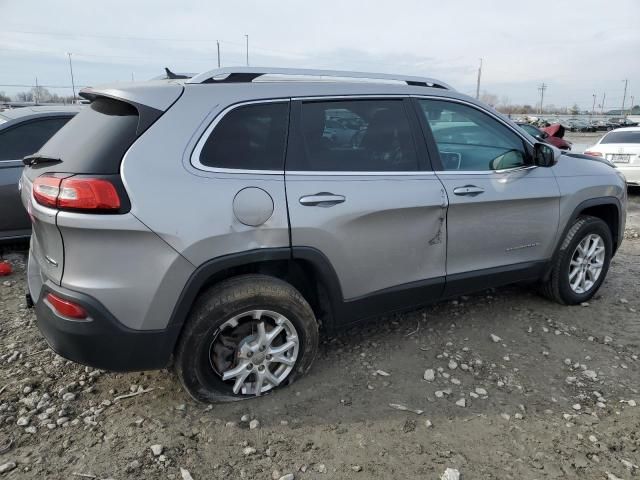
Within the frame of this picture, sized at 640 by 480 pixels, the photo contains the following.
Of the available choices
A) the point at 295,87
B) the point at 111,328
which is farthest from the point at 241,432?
the point at 295,87

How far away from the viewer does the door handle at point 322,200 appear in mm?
2625

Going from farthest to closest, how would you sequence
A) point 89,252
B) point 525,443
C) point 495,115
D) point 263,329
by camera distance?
point 495,115 < point 263,329 < point 525,443 < point 89,252

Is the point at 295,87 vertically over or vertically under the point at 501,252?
over

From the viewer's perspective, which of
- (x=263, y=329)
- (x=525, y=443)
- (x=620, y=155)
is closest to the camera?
(x=525, y=443)

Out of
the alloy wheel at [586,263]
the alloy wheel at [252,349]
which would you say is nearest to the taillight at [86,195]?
the alloy wheel at [252,349]

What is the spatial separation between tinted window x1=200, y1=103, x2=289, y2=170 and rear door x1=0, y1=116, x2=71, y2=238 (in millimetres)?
3363

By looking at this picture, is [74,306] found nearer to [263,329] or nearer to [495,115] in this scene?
[263,329]

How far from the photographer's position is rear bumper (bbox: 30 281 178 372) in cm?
230

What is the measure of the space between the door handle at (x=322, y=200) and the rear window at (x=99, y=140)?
0.91m

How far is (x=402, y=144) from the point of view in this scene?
3.09 meters

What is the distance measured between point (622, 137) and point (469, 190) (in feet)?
29.9

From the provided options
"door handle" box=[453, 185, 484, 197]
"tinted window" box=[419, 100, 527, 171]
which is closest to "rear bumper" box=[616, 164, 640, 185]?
"tinted window" box=[419, 100, 527, 171]

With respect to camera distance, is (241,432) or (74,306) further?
(241,432)

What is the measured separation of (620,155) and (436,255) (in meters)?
8.66
